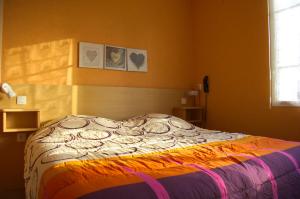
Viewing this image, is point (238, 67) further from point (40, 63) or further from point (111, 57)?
point (40, 63)

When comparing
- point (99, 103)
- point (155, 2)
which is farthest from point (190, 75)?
point (99, 103)

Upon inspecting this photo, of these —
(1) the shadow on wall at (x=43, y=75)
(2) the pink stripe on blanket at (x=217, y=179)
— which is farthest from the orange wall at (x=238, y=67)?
(1) the shadow on wall at (x=43, y=75)

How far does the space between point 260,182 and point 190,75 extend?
110 inches

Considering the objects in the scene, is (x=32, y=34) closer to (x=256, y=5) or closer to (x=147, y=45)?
(x=147, y=45)

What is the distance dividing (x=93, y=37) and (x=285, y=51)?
2.33 metres

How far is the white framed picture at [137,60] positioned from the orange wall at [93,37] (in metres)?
0.08

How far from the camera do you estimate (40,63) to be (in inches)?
114

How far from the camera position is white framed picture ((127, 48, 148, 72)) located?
11.3 ft

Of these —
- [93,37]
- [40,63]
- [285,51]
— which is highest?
[93,37]

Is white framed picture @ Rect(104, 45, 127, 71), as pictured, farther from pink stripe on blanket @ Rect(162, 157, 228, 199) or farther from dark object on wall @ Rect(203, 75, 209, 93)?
pink stripe on blanket @ Rect(162, 157, 228, 199)

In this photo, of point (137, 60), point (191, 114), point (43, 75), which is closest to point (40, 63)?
point (43, 75)

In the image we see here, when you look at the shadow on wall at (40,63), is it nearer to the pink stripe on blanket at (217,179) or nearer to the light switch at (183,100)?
the light switch at (183,100)

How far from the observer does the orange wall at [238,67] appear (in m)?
2.97

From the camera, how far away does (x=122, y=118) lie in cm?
333
